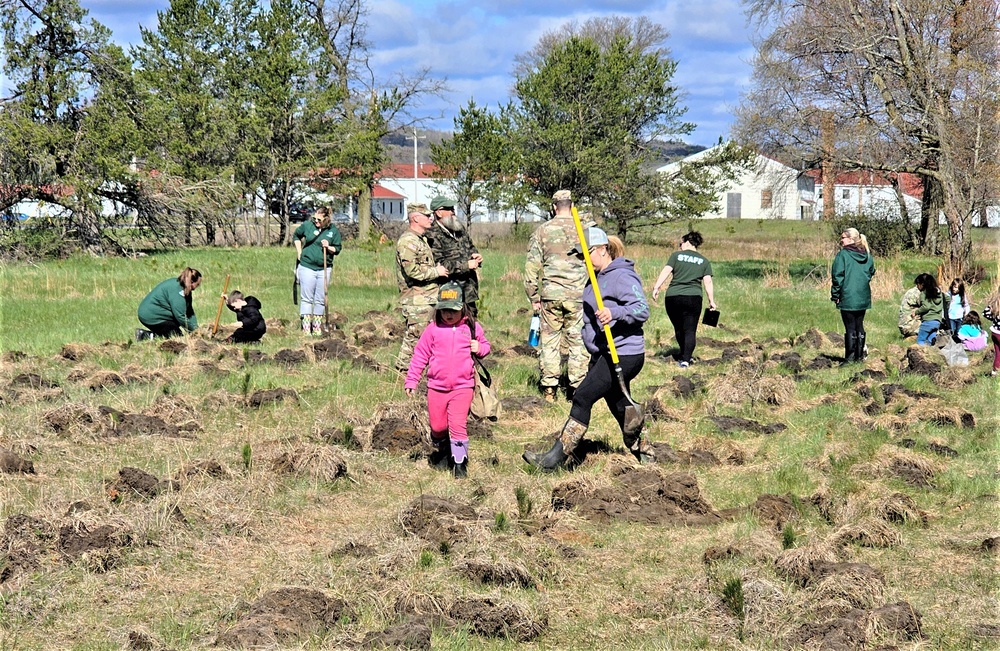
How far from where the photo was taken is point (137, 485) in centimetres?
749

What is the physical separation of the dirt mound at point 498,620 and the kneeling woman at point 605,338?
290 cm

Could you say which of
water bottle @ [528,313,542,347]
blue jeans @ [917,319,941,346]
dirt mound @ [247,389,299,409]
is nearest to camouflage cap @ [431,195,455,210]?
dirt mound @ [247,389,299,409]

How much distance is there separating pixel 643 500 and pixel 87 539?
355cm

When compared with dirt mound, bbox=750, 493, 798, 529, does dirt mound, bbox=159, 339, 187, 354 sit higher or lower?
higher

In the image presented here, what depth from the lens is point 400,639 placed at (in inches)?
205

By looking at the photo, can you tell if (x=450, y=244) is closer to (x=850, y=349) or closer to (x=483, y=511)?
(x=483, y=511)

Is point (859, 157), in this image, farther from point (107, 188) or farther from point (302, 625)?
point (302, 625)

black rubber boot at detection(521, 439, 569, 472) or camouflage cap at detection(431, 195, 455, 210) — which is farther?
camouflage cap at detection(431, 195, 455, 210)

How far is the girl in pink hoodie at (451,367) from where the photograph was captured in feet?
26.1

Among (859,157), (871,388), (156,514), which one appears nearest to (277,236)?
(859,157)

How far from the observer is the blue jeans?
48.1ft

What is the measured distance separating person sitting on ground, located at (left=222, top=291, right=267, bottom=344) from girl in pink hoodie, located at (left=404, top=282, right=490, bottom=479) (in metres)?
6.66

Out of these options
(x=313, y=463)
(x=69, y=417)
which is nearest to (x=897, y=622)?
(x=313, y=463)

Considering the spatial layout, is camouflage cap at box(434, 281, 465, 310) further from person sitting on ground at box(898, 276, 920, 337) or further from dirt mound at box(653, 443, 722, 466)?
person sitting on ground at box(898, 276, 920, 337)
